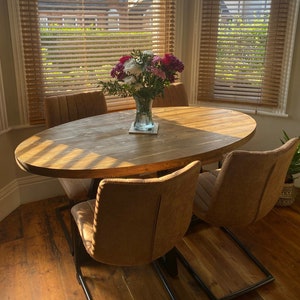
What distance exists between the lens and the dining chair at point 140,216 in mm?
1221

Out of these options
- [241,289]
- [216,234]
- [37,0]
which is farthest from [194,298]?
[37,0]

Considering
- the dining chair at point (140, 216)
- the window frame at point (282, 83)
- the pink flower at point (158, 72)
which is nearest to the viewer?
the dining chair at point (140, 216)

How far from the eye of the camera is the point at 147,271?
2.02 m

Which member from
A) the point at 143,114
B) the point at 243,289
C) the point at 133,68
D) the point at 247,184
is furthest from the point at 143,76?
the point at 243,289

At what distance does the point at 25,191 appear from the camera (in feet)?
9.09

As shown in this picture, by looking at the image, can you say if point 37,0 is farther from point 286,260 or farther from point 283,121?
point 286,260

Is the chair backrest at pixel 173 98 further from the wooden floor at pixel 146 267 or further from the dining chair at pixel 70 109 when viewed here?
the wooden floor at pixel 146 267

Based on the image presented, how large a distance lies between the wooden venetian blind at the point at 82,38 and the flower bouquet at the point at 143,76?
973 mm

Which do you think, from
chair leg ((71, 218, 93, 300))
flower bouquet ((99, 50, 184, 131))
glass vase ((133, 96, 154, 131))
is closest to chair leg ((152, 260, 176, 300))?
chair leg ((71, 218, 93, 300))

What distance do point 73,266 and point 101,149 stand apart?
828 millimetres

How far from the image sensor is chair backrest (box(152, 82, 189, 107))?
2.80m

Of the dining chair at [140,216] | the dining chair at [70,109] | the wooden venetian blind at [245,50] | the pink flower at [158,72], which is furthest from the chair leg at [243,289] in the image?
the wooden venetian blind at [245,50]

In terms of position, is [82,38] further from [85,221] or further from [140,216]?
[140,216]

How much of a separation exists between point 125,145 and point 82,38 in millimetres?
1336
